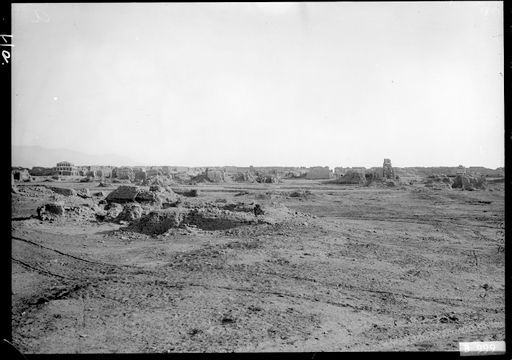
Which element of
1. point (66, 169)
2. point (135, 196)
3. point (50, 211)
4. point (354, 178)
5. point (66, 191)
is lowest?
point (50, 211)

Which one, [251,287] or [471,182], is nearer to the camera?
[251,287]

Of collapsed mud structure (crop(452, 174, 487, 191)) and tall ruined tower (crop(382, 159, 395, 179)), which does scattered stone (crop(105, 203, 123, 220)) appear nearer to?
collapsed mud structure (crop(452, 174, 487, 191))

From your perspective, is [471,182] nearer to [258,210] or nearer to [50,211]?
[258,210]

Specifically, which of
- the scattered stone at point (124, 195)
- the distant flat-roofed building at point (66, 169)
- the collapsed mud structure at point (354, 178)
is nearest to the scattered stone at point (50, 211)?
the scattered stone at point (124, 195)

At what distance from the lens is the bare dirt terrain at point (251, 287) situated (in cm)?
474

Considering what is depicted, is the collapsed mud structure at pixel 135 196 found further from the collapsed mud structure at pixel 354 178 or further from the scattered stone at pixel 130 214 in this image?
the collapsed mud structure at pixel 354 178

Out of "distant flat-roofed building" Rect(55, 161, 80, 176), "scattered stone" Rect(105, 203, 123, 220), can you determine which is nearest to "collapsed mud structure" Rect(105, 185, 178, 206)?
"scattered stone" Rect(105, 203, 123, 220)

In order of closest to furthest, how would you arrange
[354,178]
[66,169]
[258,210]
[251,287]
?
[251,287]
[258,210]
[354,178]
[66,169]

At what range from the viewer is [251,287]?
6273 millimetres

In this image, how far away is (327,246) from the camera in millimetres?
9172

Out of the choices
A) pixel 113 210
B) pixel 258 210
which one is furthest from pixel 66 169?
pixel 258 210

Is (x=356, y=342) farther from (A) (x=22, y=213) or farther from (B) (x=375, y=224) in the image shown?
(A) (x=22, y=213)

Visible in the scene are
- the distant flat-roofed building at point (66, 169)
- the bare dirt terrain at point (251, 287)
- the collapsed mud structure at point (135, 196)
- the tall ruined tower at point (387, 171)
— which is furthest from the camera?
the distant flat-roofed building at point (66, 169)
